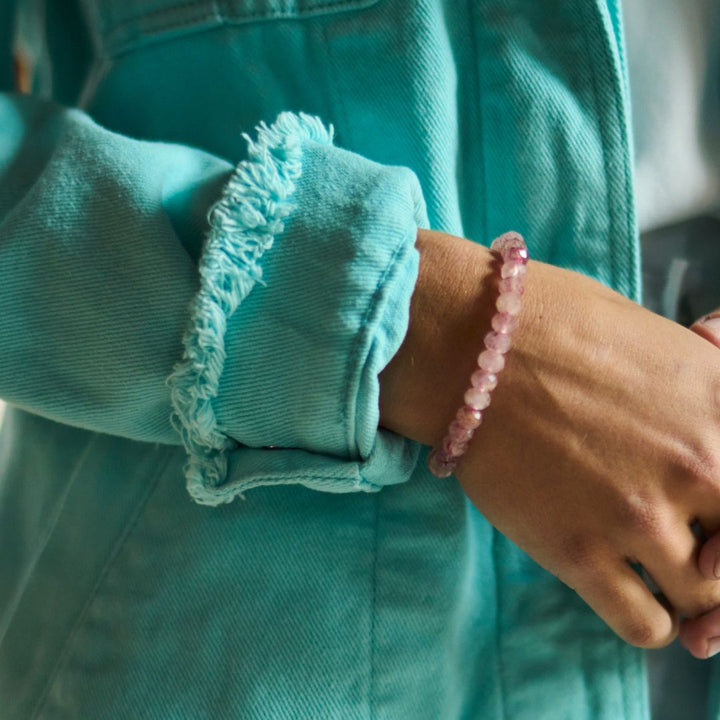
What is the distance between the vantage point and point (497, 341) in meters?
0.46

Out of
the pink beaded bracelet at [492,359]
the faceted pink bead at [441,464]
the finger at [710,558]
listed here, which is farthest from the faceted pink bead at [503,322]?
the finger at [710,558]

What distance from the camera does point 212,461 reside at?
476mm

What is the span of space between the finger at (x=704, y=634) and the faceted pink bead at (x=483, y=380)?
0.79ft

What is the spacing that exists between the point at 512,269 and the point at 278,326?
0.58 ft

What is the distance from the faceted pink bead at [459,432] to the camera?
47 cm

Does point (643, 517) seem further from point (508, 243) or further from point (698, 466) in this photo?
point (508, 243)

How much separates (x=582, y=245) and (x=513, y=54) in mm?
170

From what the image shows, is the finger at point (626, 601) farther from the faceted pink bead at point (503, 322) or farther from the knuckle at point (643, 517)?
the faceted pink bead at point (503, 322)

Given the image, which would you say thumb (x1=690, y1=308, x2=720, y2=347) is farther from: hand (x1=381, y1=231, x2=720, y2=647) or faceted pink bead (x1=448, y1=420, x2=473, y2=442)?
faceted pink bead (x1=448, y1=420, x2=473, y2=442)

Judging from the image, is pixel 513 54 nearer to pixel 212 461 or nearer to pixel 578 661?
pixel 212 461

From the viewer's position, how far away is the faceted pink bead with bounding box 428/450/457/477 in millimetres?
482

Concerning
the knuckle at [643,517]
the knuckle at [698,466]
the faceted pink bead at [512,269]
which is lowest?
the knuckle at [643,517]

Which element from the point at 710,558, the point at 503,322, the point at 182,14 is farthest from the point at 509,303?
the point at 182,14

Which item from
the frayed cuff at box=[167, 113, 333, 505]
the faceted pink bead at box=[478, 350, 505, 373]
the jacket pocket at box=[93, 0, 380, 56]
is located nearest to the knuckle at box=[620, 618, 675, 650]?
the faceted pink bead at box=[478, 350, 505, 373]
